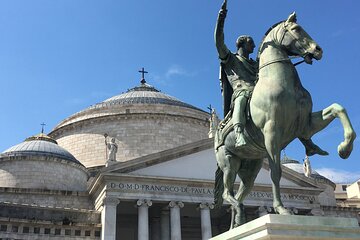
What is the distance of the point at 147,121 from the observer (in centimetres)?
3597

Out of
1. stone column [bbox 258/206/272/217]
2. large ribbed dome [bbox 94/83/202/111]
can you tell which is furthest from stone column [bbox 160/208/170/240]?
large ribbed dome [bbox 94/83/202/111]

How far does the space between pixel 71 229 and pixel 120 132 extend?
13083 mm

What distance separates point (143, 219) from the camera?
75.9 feet

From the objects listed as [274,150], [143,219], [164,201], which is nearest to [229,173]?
[274,150]

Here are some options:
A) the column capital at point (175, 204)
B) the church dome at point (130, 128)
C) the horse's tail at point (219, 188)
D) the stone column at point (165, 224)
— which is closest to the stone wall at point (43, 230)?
the stone column at point (165, 224)

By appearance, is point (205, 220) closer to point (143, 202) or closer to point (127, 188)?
point (143, 202)

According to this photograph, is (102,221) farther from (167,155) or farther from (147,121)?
(147,121)

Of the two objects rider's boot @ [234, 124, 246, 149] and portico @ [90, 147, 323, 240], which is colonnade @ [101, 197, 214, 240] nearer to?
portico @ [90, 147, 323, 240]

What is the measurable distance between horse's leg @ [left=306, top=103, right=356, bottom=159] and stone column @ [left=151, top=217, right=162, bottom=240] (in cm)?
2139

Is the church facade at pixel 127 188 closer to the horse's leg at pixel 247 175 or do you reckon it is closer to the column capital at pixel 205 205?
the column capital at pixel 205 205

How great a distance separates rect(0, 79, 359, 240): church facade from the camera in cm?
2331

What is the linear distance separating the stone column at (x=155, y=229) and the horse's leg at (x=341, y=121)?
2139cm

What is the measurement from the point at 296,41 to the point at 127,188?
18933 millimetres

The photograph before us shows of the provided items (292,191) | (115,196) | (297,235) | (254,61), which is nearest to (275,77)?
(254,61)
